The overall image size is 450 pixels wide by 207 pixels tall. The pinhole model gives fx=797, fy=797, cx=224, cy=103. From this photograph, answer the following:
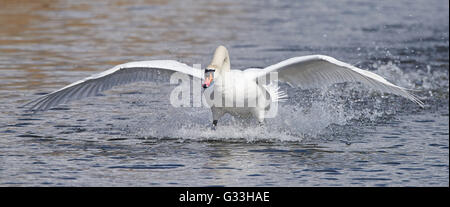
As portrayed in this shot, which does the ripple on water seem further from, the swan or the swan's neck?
the swan's neck

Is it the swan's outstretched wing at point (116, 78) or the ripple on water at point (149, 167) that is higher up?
the swan's outstretched wing at point (116, 78)

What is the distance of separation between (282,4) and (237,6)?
149 centimetres

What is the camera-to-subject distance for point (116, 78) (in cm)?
1041

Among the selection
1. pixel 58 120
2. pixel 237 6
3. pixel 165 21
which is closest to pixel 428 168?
pixel 58 120

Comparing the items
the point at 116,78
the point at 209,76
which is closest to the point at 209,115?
the point at 116,78

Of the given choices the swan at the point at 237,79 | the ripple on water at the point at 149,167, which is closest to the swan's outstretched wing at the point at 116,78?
the swan at the point at 237,79

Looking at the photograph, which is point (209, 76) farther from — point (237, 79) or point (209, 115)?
point (209, 115)

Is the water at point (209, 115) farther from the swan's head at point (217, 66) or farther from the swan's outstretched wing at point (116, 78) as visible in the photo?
the swan's head at point (217, 66)

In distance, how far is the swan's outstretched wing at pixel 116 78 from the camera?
32.3 feet

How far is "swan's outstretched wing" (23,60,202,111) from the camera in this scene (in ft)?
32.3

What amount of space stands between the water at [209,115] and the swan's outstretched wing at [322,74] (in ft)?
2.17

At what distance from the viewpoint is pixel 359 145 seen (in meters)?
9.77

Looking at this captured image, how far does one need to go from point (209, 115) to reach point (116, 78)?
5.16ft

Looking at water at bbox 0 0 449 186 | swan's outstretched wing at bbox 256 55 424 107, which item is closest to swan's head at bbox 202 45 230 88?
swan's outstretched wing at bbox 256 55 424 107
